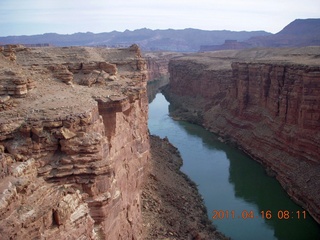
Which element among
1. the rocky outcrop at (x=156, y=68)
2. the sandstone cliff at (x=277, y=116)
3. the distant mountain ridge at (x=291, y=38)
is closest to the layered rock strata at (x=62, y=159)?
the sandstone cliff at (x=277, y=116)

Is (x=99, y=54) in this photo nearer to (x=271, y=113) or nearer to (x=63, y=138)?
(x=63, y=138)

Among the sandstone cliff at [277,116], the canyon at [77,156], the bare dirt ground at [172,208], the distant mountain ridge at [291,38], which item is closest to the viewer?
the canyon at [77,156]

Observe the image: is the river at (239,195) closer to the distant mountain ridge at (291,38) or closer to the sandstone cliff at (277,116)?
the sandstone cliff at (277,116)

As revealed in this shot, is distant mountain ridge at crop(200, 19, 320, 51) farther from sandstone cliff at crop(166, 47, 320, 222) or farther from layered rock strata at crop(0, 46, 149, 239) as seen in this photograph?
layered rock strata at crop(0, 46, 149, 239)

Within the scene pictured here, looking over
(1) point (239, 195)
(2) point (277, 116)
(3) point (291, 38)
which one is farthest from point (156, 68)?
(1) point (239, 195)

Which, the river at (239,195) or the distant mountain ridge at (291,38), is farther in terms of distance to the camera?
the distant mountain ridge at (291,38)
